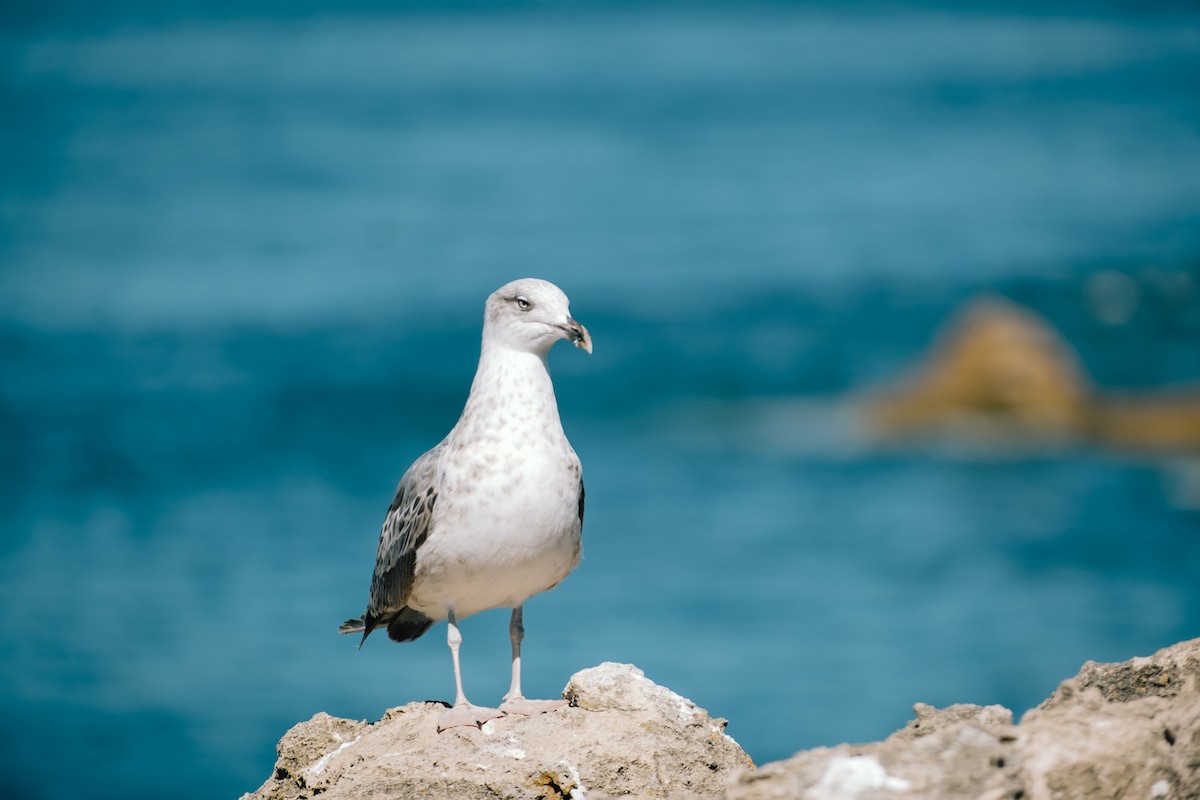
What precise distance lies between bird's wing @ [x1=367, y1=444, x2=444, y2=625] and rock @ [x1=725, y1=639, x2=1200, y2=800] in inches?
107

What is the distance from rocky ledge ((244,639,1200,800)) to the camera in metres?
4.59

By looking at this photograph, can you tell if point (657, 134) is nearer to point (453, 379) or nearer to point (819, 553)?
point (453, 379)

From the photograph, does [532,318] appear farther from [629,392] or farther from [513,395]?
[629,392]

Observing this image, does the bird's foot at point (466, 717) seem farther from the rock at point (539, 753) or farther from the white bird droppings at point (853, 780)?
the white bird droppings at point (853, 780)

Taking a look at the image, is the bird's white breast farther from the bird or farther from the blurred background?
the blurred background

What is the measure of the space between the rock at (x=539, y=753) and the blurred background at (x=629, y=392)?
35.5 feet

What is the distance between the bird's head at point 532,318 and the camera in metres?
7.05

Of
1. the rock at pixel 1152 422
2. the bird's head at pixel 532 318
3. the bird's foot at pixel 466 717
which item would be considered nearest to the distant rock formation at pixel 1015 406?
the rock at pixel 1152 422

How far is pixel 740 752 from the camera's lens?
257 inches

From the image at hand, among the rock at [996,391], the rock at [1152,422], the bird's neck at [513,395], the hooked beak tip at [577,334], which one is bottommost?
the bird's neck at [513,395]

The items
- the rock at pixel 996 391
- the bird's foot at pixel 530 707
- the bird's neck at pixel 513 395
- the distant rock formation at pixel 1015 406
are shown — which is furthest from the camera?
the rock at pixel 996 391

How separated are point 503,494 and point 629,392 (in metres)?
26.6

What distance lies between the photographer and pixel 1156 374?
32.9 meters

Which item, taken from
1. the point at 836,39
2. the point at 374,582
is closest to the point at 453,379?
the point at 374,582
